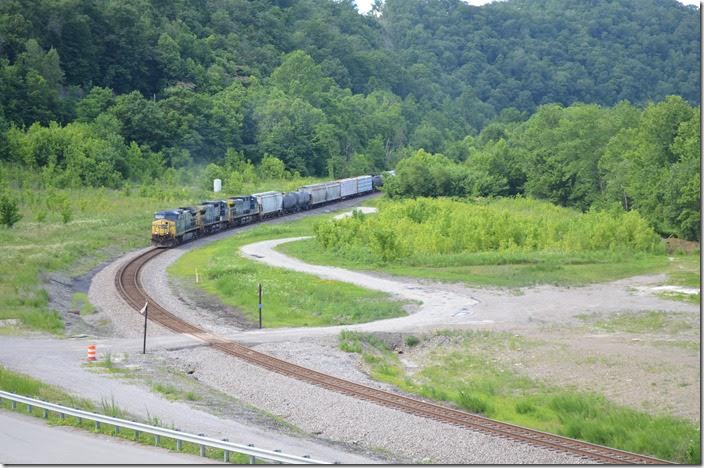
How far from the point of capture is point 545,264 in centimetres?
6150

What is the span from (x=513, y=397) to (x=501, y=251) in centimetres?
3404

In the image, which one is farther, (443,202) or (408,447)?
(443,202)

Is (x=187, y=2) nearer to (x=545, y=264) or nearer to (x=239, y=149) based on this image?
(x=239, y=149)

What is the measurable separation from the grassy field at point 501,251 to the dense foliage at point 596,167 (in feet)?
18.2

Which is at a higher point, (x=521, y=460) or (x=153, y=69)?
(x=153, y=69)

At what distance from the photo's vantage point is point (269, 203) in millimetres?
90812

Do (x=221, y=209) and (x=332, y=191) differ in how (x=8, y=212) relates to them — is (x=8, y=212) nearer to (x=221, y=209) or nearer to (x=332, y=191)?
(x=221, y=209)

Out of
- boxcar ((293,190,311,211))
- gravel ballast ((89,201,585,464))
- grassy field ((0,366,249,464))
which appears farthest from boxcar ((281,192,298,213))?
grassy field ((0,366,249,464))

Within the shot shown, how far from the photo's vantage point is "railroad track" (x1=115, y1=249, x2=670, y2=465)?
2594cm

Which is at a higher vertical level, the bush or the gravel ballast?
the bush

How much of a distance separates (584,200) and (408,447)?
262 ft

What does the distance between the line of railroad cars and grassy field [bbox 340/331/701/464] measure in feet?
109

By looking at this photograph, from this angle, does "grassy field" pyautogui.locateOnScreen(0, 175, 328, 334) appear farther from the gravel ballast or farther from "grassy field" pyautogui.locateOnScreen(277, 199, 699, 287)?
"grassy field" pyautogui.locateOnScreen(277, 199, 699, 287)

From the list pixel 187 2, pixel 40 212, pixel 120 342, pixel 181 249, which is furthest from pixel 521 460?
pixel 187 2
